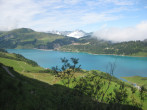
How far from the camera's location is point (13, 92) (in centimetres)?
1758

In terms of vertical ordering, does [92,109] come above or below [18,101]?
below

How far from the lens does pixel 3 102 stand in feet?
46.2

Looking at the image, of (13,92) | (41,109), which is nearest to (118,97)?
(41,109)

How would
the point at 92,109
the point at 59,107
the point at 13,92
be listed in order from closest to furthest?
the point at 13,92
the point at 59,107
the point at 92,109

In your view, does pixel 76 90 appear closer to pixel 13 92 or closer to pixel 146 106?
pixel 13 92

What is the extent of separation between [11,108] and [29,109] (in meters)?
2.52

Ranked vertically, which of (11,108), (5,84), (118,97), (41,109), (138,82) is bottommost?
(138,82)

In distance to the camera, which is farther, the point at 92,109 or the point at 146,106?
the point at 146,106

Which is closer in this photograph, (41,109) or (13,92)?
(41,109)

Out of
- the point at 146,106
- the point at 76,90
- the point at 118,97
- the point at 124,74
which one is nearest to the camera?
the point at 118,97

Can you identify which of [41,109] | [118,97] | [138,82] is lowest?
[138,82]

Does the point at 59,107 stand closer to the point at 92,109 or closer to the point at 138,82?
the point at 92,109

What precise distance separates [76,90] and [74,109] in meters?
16.6

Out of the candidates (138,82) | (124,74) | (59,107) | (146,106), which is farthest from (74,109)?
(124,74)
